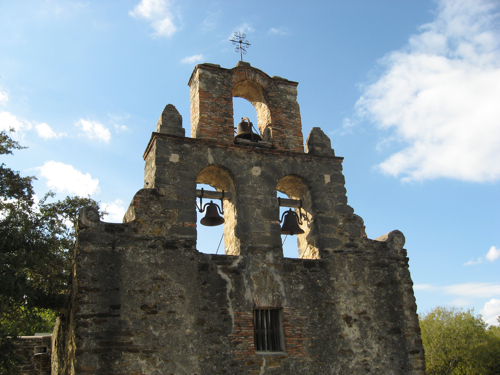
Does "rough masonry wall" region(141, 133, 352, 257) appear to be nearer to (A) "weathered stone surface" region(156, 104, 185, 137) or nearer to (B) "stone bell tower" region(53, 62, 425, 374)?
(B) "stone bell tower" region(53, 62, 425, 374)

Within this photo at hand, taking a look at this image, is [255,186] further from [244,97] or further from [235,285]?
[244,97]

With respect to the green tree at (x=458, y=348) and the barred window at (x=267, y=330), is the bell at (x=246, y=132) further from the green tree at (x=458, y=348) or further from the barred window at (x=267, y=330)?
the green tree at (x=458, y=348)

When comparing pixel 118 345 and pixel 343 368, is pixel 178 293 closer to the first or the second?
pixel 118 345

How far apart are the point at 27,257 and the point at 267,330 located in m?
4.19

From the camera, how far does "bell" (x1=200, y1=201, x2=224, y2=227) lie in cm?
734

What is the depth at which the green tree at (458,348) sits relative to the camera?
22.6 m

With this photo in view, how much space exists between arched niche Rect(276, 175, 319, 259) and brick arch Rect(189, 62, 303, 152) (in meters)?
0.61

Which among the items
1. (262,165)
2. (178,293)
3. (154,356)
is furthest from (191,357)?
(262,165)

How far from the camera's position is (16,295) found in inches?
250

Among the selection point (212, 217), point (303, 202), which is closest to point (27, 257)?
point (212, 217)

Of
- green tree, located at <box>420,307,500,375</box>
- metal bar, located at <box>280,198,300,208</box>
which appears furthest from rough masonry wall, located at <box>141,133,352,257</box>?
green tree, located at <box>420,307,500,375</box>

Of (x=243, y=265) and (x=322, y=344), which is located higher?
(x=243, y=265)

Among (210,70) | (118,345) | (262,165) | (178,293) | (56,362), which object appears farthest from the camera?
(210,70)

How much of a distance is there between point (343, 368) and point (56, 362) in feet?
14.8
